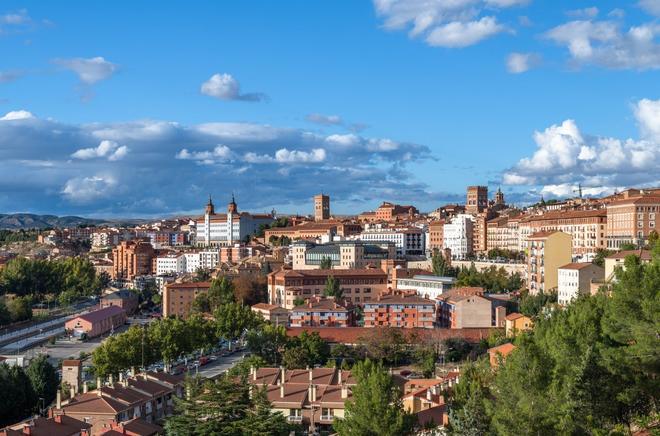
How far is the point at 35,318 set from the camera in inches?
2341

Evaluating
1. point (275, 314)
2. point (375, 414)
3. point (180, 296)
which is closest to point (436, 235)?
point (180, 296)

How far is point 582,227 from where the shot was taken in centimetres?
5556

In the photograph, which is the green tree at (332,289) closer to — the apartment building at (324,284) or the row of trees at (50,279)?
the apartment building at (324,284)

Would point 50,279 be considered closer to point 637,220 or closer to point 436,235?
point 436,235

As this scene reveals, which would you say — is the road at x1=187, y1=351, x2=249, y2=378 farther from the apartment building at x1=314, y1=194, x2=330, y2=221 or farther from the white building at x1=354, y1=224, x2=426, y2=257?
the apartment building at x1=314, y1=194, x2=330, y2=221

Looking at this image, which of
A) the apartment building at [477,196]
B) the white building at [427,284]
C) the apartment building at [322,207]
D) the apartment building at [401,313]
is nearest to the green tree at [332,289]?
the white building at [427,284]

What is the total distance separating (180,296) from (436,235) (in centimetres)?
2383

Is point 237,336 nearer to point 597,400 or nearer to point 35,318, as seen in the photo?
point 35,318

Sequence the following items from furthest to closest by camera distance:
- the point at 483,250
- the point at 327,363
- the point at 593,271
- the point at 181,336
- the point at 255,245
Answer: the point at 255,245, the point at 483,250, the point at 593,271, the point at 181,336, the point at 327,363

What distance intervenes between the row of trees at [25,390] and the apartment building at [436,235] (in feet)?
149

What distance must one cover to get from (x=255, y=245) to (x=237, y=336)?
4067 cm

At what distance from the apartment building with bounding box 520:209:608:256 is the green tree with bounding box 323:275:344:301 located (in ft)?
44.3

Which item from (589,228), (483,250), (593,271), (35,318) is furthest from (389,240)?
(593,271)

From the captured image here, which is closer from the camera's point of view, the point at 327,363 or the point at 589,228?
the point at 327,363
